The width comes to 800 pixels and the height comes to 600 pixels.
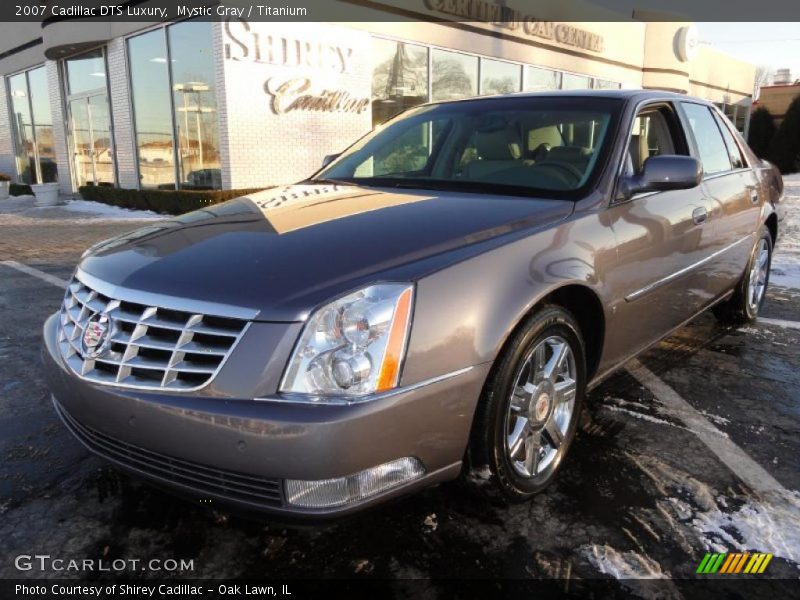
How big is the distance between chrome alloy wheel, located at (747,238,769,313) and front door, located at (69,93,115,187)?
14.3 metres

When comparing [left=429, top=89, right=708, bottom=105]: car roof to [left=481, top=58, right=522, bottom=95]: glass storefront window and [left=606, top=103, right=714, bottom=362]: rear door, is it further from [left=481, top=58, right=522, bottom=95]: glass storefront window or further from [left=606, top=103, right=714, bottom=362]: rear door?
[left=481, top=58, right=522, bottom=95]: glass storefront window

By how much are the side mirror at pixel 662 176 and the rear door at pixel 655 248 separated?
7 cm

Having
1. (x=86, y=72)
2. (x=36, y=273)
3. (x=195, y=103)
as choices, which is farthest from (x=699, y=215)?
(x=86, y=72)

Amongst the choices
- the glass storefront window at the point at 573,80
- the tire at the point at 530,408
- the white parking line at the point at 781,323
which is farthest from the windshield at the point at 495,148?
the glass storefront window at the point at 573,80

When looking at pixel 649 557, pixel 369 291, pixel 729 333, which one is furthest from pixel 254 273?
pixel 729 333

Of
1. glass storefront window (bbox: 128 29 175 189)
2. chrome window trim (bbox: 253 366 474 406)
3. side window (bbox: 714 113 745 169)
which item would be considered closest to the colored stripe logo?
chrome window trim (bbox: 253 366 474 406)

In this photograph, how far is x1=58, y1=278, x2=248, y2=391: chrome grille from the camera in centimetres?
187

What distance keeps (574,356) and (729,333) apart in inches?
103

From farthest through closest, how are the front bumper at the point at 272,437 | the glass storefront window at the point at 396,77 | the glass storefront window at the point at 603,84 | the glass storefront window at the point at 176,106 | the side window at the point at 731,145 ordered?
the glass storefront window at the point at 603,84, the glass storefront window at the point at 396,77, the glass storefront window at the point at 176,106, the side window at the point at 731,145, the front bumper at the point at 272,437

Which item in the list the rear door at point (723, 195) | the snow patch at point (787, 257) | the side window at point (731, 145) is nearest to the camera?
the rear door at point (723, 195)

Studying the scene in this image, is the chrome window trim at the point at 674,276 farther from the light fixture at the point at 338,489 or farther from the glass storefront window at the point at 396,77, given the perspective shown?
the glass storefront window at the point at 396,77

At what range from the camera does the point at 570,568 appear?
2043 millimetres

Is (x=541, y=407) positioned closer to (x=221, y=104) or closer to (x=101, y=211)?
(x=221, y=104)

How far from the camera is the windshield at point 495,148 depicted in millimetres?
2951
